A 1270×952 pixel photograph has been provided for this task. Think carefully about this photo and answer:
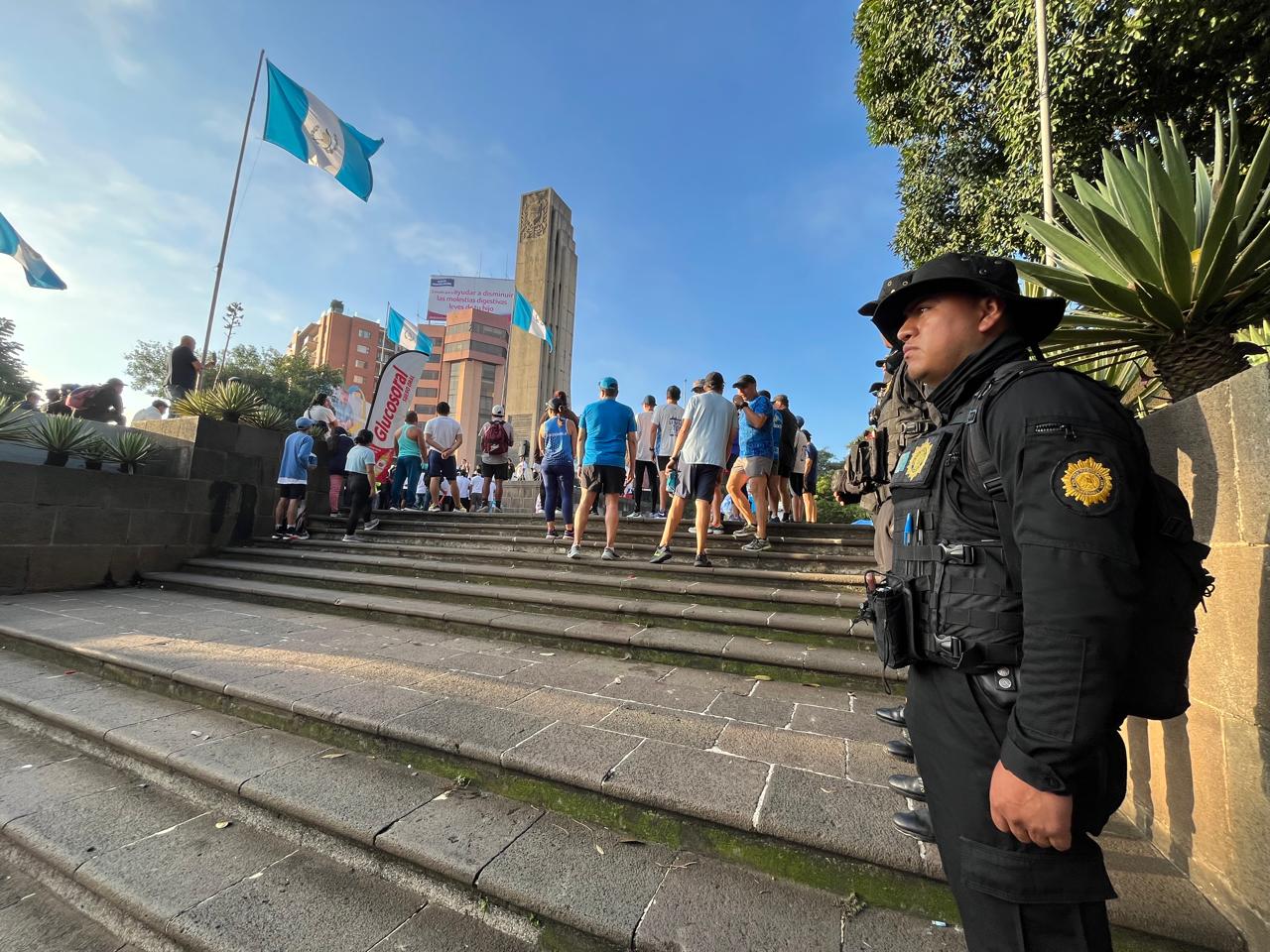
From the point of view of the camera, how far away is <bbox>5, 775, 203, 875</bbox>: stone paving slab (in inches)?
81.6

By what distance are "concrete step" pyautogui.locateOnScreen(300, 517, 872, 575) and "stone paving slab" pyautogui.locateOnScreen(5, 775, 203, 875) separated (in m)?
3.83

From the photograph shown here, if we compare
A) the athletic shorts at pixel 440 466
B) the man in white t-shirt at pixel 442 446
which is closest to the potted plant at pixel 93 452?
the man in white t-shirt at pixel 442 446

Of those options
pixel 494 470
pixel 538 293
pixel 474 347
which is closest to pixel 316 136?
pixel 494 470

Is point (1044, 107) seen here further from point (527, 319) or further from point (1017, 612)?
point (527, 319)

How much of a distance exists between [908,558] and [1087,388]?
494mm

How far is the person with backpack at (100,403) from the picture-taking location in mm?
8086

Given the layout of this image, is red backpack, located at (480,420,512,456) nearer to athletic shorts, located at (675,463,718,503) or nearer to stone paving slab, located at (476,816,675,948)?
athletic shorts, located at (675,463,718,503)

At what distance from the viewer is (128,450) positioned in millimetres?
6645

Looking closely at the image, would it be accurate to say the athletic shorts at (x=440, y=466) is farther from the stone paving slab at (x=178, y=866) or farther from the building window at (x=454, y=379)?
the building window at (x=454, y=379)

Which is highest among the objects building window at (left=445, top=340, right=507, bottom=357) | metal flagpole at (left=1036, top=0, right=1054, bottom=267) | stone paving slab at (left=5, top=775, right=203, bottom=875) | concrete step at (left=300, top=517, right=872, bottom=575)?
building window at (left=445, top=340, right=507, bottom=357)

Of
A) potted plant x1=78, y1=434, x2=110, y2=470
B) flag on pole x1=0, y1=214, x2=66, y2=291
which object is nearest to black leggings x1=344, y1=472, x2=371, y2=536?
potted plant x1=78, y1=434, x2=110, y2=470

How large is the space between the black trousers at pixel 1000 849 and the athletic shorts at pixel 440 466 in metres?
9.31

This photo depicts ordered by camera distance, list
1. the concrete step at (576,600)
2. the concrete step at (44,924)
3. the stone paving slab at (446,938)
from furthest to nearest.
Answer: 1. the concrete step at (576,600)
2. the concrete step at (44,924)
3. the stone paving slab at (446,938)

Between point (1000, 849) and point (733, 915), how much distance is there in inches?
39.9
